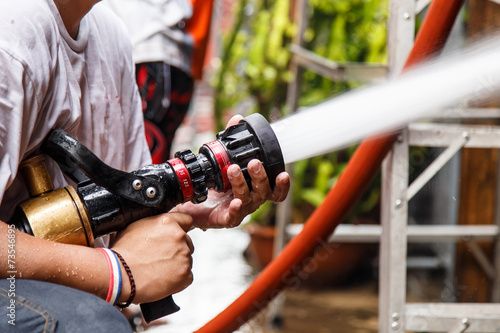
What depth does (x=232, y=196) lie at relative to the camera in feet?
3.92

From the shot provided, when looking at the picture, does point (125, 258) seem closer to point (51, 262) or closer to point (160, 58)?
point (51, 262)

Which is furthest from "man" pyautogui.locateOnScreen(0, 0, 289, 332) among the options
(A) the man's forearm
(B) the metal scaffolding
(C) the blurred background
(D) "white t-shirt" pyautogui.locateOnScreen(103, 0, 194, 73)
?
(C) the blurred background

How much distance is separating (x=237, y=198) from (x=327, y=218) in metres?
0.50

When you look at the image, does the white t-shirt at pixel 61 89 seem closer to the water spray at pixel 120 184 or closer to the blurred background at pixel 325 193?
the water spray at pixel 120 184

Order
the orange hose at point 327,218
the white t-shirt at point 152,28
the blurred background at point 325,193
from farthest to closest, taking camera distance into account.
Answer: the blurred background at point 325,193, the white t-shirt at point 152,28, the orange hose at point 327,218

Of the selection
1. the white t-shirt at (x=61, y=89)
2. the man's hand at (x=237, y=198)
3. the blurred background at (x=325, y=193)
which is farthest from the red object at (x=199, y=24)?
the man's hand at (x=237, y=198)

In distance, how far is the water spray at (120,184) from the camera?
3.24ft

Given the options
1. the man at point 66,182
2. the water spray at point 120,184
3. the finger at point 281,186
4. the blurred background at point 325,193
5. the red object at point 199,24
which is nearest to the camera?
the man at point 66,182

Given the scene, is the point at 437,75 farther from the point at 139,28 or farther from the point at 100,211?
the point at 139,28

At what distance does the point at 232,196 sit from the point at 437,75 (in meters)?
0.57

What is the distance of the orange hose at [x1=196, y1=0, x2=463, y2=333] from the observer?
1.41 m

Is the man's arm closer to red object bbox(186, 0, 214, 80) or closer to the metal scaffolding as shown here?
the metal scaffolding

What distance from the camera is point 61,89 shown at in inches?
40.9

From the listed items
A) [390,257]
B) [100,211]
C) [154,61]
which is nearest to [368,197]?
[154,61]
